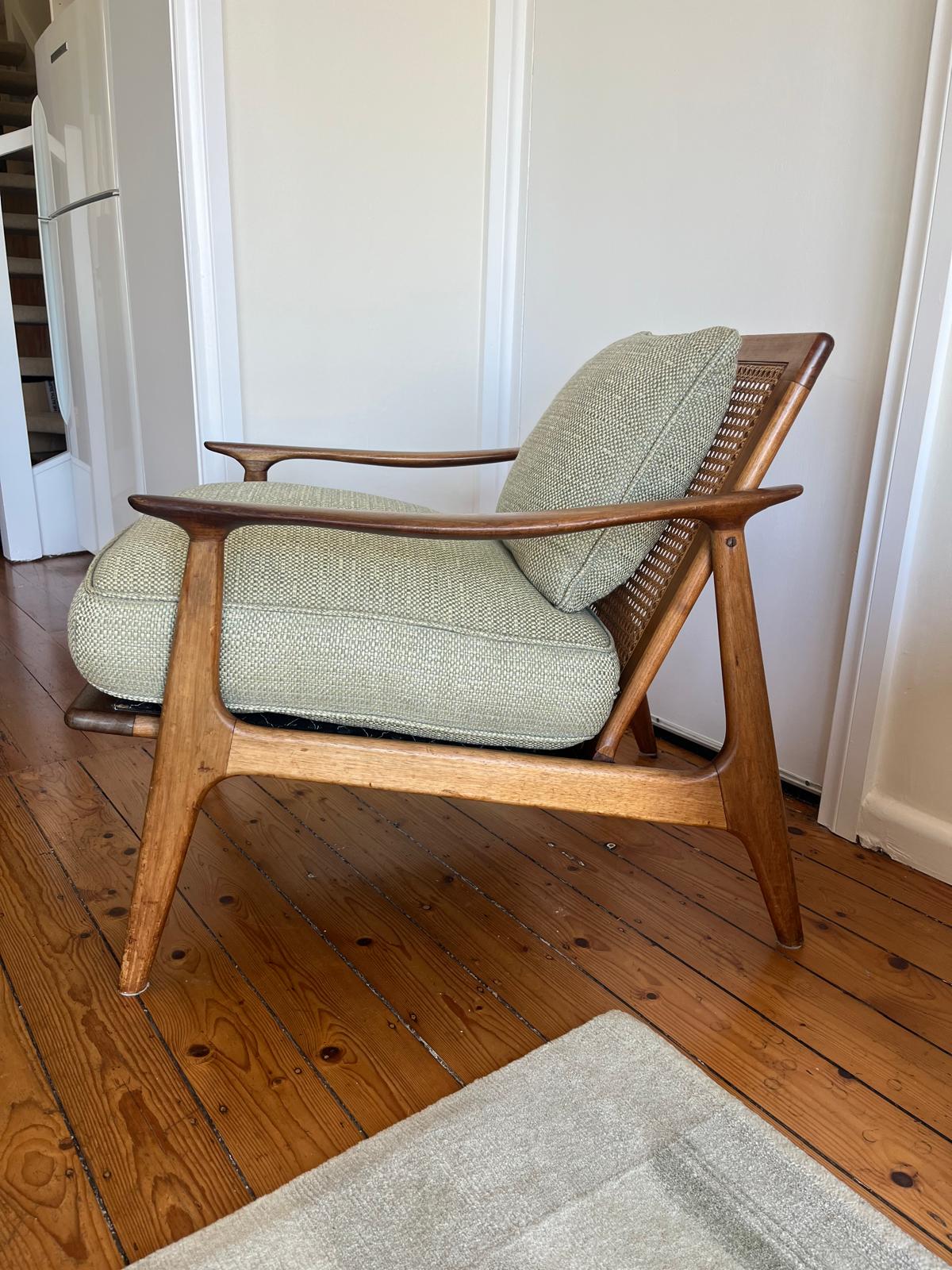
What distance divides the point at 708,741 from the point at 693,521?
0.80m

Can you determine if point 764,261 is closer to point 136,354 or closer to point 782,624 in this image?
point 782,624

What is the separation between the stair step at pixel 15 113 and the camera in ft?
14.6

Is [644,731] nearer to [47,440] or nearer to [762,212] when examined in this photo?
[762,212]

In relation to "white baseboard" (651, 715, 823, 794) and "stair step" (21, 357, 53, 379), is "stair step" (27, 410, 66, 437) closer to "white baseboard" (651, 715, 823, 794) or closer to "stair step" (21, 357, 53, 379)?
"stair step" (21, 357, 53, 379)

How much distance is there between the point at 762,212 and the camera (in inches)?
66.4

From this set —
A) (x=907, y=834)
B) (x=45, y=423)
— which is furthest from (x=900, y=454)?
(x=45, y=423)

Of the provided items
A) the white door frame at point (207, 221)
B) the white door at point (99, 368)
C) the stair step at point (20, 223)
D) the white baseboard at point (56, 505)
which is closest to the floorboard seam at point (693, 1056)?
the white door frame at point (207, 221)

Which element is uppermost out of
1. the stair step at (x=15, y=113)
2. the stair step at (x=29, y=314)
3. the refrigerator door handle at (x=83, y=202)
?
the stair step at (x=15, y=113)

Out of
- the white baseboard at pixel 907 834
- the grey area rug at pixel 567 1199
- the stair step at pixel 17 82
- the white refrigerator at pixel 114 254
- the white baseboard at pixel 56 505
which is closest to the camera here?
the grey area rug at pixel 567 1199

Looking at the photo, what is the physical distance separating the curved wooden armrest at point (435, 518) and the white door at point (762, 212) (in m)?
0.63

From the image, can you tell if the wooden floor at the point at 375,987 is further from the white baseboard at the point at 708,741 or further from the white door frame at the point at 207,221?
the white door frame at the point at 207,221

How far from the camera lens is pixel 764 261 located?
1.70 metres

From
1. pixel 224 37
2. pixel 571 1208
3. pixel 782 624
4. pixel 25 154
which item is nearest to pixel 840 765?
pixel 782 624

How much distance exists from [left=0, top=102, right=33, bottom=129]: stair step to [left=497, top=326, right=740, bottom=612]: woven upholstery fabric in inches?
172
